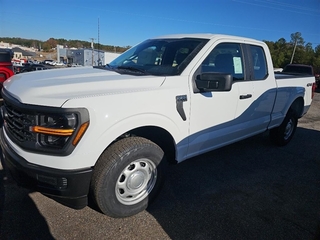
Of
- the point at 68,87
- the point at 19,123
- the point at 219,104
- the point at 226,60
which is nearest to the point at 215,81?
the point at 219,104

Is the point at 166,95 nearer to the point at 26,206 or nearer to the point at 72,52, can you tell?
the point at 26,206

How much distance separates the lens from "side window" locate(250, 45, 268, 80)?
357 cm

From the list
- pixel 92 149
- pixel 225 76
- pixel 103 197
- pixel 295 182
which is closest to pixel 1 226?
pixel 103 197

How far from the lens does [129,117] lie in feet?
6.88

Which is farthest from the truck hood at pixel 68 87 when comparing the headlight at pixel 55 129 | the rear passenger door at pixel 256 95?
the rear passenger door at pixel 256 95

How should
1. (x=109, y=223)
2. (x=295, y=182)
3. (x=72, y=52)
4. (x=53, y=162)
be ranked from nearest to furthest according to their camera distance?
(x=53, y=162) < (x=109, y=223) < (x=295, y=182) < (x=72, y=52)

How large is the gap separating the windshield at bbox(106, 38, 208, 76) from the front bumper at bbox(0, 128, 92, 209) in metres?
1.39

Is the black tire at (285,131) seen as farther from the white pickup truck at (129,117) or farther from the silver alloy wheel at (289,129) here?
the white pickup truck at (129,117)

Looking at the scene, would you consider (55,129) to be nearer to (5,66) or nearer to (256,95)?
(256,95)

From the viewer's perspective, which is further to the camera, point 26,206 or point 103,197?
point 26,206

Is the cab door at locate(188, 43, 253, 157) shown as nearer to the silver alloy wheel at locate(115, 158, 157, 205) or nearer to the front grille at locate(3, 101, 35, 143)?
the silver alloy wheel at locate(115, 158, 157, 205)

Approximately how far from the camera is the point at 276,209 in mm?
2707

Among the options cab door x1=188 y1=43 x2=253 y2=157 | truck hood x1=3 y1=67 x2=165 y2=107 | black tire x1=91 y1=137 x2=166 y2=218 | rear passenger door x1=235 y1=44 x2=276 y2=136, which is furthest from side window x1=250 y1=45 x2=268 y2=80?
black tire x1=91 y1=137 x2=166 y2=218

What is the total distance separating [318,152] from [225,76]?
365 cm
